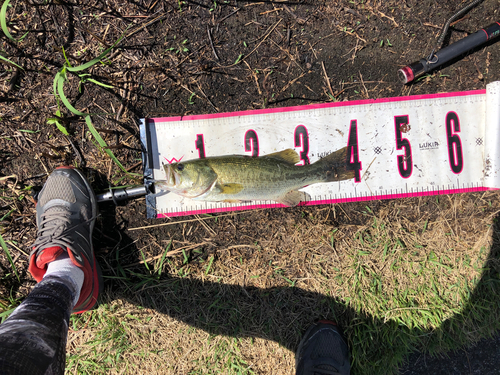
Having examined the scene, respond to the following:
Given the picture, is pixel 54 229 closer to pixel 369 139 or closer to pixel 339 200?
pixel 339 200

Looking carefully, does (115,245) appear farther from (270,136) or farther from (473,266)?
(473,266)

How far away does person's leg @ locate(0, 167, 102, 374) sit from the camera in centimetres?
200

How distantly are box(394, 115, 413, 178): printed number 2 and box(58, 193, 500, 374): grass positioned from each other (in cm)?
43

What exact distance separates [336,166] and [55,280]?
3.20 m

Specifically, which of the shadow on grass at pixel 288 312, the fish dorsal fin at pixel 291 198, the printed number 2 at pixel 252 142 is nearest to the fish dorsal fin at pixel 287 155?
the printed number 2 at pixel 252 142

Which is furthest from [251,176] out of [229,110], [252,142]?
[229,110]

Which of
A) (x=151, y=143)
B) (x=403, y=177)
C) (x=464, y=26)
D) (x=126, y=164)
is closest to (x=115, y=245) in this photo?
(x=126, y=164)

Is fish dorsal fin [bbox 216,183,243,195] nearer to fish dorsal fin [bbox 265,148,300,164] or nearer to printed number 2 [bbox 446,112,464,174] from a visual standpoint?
fish dorsal fin [bbox 265,148,300,164]

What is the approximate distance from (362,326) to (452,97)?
3036 millimetres

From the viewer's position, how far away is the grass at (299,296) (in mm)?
3445

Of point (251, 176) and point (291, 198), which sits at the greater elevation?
point (251, 176)

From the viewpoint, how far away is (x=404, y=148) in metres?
3.42

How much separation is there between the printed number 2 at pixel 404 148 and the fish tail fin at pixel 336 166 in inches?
24.8

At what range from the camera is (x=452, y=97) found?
3393 mm
